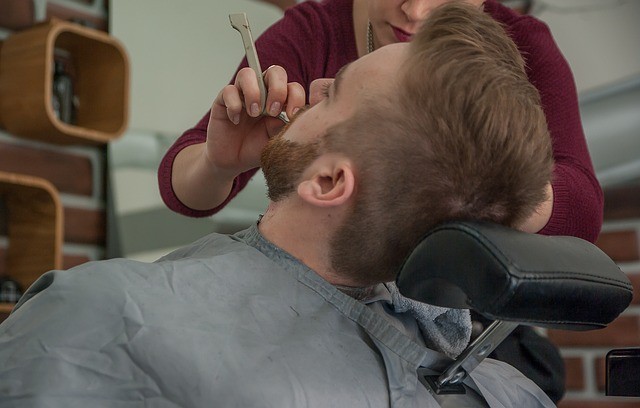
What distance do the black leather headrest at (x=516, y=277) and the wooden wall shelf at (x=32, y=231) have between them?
1478 millimetres

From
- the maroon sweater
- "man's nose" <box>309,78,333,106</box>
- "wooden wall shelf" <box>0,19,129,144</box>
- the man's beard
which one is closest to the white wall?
the maroon sweater

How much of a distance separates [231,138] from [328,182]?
1.23 feet

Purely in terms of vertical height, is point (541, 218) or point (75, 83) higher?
point (541, 218)

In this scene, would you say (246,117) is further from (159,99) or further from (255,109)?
(159,99)

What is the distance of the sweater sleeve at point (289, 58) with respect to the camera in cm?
157

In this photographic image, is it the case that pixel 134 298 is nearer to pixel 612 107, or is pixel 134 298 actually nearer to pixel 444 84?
pixel 444 84

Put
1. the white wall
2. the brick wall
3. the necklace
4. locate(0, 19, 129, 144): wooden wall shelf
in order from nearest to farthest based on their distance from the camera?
1. the necklace
2. locate(0, 19, 129, 144): wooden wall shelf
3. the brick wall
4. the white wall

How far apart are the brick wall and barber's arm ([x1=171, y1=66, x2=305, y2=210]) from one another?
1596 mm

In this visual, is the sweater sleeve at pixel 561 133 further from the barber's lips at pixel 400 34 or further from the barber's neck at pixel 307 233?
the barber's neck at pixel 307 233

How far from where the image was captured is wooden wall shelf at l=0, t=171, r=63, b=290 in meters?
2.21

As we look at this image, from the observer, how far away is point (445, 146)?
0.99 meters

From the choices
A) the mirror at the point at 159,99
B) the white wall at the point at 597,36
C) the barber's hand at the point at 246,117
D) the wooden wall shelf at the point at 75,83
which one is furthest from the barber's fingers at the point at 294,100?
the white wall at the point at 597,36

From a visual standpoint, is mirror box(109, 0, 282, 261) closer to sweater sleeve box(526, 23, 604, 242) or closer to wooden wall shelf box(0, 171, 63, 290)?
wooden wall shelf box(0, 171, 63, 290)

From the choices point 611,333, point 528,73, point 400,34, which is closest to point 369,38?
point 400,34
